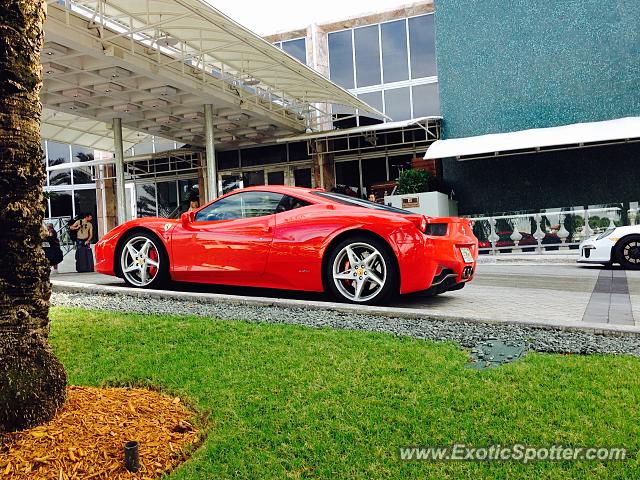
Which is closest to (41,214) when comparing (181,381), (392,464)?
(181,381)

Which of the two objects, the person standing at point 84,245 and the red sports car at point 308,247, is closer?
the red sports car at point 308,247

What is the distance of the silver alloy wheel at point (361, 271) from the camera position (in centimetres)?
589

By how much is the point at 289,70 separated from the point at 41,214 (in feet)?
47.6

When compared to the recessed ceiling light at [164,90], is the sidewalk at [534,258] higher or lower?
lower

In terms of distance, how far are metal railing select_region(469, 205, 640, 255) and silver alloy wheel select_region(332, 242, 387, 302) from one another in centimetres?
982

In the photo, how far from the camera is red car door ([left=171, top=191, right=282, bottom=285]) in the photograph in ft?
20.9

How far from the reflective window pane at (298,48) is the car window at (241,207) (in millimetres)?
17697

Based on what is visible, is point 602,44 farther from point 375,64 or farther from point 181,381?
point 181,381

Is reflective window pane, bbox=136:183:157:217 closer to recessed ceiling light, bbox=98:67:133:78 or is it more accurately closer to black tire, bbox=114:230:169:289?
recessed ceiling light, bbox=98:67:133:78

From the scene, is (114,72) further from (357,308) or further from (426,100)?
(357,308)

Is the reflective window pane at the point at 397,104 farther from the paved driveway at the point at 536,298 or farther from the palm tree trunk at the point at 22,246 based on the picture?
the palm tree trunk at the point at 22,246

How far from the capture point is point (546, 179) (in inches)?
758

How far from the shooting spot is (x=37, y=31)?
10.3 ft

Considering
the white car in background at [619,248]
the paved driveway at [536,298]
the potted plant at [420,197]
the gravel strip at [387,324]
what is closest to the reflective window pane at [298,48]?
the potted plant at [420,197]
